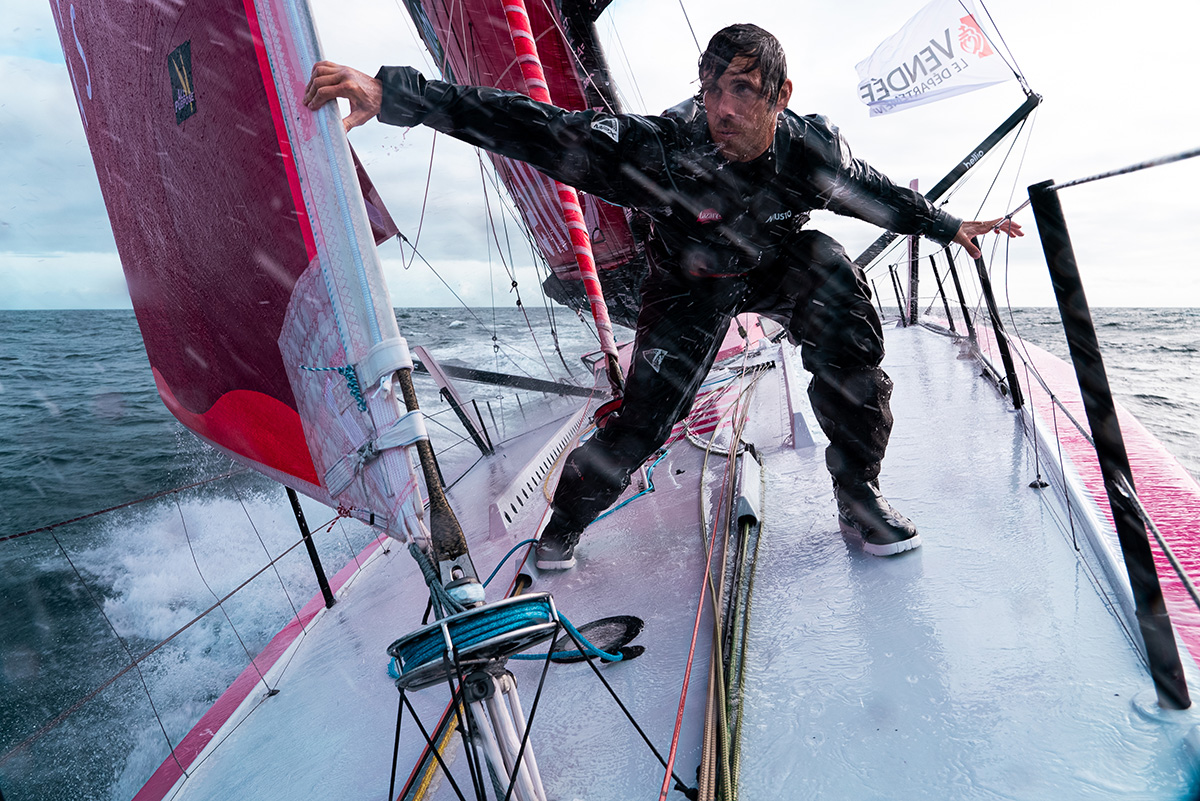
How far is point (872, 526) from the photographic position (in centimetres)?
174

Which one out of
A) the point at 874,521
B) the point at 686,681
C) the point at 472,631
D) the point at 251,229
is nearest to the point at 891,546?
the point at 874,521

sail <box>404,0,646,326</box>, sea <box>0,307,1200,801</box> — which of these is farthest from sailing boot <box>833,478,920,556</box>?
sail <box>404,0,646,326</box>

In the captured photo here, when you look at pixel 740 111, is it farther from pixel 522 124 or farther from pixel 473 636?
pixel 473 636

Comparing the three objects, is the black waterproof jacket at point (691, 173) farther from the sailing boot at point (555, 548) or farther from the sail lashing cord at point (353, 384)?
the sailing boot at point (555, 548)

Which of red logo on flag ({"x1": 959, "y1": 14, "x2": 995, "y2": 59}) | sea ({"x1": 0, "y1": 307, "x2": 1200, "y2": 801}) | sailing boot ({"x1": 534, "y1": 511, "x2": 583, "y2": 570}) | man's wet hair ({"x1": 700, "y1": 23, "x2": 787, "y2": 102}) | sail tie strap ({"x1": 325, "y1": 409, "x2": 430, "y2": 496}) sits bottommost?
sea ({"x1": 0, "y1": 307, "x2": 1200, "y2": 801})

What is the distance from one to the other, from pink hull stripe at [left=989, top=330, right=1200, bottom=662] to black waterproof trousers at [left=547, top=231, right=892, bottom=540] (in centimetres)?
55

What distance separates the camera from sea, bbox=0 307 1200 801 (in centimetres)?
322

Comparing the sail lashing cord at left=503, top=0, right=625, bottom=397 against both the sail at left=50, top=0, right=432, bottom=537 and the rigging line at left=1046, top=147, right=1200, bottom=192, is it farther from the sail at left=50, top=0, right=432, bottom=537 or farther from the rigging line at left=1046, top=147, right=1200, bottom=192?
the rigging line at left=1046, top=147, right=1200, bottom=192

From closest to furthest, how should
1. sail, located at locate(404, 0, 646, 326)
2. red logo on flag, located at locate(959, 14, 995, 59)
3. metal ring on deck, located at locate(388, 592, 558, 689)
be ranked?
metal ring on deck, located at locate(388, 592, 558, 689)
red logo on flag, located at locate(959, 14, 995, 59)
sail, located at locate(404, 0, 646, 326)

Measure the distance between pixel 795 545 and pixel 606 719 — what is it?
34.4 inches

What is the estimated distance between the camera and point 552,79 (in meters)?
7.92

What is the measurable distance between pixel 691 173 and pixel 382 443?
3.50 ft

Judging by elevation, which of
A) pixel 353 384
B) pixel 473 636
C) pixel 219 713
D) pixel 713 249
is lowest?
pixel 219 713

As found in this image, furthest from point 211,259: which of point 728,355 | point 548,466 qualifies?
point 728,355
